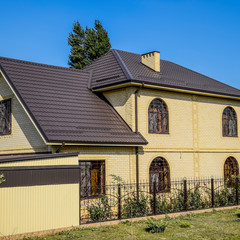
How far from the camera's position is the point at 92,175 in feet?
48.7

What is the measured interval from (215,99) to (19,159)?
11849 mm

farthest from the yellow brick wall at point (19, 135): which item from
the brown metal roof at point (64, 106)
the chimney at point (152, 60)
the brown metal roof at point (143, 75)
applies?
the chimney at point (152, 60)

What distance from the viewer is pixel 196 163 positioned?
60.2 feet

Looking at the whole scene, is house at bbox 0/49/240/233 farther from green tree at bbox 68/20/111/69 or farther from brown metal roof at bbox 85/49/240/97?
green tree at bbox 68/20/111/69

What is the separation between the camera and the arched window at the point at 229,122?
2003cm

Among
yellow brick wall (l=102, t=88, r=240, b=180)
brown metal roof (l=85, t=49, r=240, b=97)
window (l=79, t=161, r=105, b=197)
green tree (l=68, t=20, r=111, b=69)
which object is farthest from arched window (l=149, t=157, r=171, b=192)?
green tree (l=68, t=20, r=111, b=69)

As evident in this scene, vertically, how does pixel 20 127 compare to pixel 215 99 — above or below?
below

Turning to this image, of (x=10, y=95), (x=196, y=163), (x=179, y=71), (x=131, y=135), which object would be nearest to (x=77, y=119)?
(x=131, y=135)

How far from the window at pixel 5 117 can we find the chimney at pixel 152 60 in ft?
22.0

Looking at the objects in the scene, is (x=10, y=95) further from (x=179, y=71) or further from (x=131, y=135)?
(x=179, y=71)

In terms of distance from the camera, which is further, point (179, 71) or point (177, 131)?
point (179, 71)

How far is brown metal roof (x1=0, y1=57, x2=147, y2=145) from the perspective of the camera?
14.0 metres

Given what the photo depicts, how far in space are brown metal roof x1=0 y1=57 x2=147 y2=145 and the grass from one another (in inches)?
141

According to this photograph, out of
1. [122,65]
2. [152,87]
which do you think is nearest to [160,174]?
[152,87]
